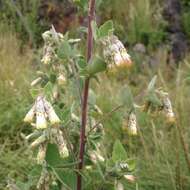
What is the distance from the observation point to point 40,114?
4.58 ft

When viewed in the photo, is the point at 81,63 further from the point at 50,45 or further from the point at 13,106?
the point at 13,106

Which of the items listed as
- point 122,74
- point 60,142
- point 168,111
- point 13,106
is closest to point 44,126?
point 60,142

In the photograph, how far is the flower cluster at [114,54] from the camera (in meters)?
1.43

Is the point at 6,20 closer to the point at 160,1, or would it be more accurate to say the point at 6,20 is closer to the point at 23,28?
the point at 23,28

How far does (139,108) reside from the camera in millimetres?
1641

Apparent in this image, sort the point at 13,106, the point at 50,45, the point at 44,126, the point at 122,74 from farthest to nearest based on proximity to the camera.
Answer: the point at 122,74
the point at 13,106
the point at 50,45
the point at 44,126

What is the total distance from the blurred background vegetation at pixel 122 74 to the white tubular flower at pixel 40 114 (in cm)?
118

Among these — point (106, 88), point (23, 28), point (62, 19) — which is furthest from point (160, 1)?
point (106, 88)

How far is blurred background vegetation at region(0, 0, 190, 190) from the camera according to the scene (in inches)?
116

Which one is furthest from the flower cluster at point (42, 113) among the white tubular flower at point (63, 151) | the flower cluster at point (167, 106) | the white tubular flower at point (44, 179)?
the flower cluster at point (167, 106)

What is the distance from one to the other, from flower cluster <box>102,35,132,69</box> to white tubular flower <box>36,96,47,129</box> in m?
0.21

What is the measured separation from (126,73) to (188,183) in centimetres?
285

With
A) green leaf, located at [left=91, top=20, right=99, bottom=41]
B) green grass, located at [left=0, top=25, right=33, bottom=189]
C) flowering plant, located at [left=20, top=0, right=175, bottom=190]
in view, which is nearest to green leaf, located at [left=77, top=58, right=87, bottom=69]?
flowering plant, located at [left=20, top=0, right=175, bottom=190]

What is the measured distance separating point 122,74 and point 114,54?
3.93 metres
